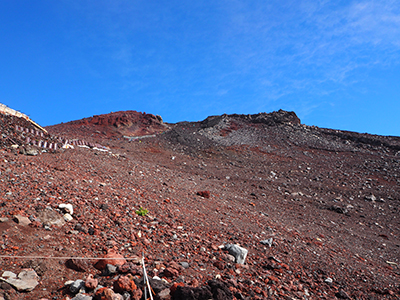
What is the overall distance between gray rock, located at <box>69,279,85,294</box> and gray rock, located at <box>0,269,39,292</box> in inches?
16.4

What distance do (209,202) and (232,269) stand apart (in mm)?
4007

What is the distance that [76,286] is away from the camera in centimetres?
272

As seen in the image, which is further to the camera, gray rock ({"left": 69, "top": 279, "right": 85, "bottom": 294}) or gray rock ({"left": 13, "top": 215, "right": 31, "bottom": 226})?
gray rock ({"left": 13, "top": 215, "right": 31, "bottom": 226})

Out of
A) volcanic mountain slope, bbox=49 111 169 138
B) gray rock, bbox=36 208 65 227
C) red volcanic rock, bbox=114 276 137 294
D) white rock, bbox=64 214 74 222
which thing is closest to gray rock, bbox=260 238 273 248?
red volcanic rock, bbox=114 276 137 294

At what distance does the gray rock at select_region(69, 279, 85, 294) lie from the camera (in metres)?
2.71

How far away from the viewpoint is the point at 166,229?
4594 mm

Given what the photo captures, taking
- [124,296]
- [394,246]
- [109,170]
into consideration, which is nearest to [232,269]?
[124,296]

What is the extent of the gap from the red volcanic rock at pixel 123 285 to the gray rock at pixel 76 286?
0.39 meters

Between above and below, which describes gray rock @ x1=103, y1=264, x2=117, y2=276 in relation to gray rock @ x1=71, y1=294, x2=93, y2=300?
above

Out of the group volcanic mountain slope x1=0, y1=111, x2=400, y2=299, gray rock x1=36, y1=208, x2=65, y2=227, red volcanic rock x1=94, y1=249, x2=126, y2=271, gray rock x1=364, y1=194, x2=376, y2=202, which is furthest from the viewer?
gray rock x1=364, y1=194, x2=376, y2=202

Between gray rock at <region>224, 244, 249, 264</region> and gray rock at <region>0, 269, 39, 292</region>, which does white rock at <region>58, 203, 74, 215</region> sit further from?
gray rock at <region>224, 244, 249, 264</region>

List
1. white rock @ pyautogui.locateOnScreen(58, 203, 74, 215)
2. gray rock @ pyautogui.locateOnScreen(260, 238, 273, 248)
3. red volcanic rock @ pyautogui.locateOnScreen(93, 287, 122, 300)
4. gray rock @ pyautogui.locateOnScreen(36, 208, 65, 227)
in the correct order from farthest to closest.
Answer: gray rock @ pyautogui.locateOnScreen(260, 238, 273, 248) → white rock @ pyautogui.locateOnScreen(58, 203, 74, 215) → gray rock @ pyautogui.locateOnScreen(36, 208, 65, 227) → red volcanic rock @ pyautogui.locateOnScreen(93, 287, 122, 300)

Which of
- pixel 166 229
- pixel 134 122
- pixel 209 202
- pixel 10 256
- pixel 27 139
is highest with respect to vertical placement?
pixel 134 122

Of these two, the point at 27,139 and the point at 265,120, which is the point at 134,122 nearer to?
the point at 265,120
